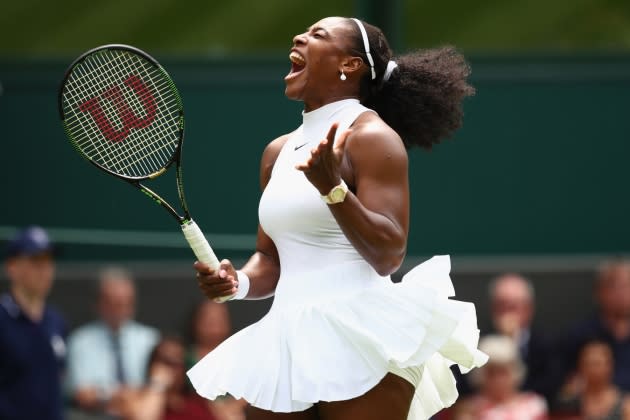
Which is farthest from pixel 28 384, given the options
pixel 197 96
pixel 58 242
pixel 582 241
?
pixel 582 241

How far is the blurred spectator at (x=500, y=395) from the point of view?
6.27m

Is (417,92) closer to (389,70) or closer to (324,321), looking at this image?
(389,70)

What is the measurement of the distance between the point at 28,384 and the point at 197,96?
8.27ft

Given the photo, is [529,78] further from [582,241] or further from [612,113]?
[582,241]

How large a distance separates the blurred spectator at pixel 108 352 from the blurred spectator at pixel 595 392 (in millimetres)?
2152

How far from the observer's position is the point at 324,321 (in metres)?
3.29

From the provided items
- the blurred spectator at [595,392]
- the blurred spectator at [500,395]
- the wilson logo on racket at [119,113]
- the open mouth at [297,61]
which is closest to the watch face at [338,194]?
the open mouth at [297,61]

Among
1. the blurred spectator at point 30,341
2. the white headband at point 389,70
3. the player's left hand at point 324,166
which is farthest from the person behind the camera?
the blurred spectator at point 30,341

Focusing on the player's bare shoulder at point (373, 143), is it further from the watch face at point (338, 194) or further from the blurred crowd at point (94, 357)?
the blurred crowd at point (94, 357)

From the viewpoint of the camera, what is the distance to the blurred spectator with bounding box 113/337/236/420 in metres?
6.26

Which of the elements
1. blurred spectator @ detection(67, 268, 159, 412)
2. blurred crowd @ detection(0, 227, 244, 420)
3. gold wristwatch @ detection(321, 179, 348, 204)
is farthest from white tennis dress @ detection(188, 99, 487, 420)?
blurred spectator @ detection(67, 268, 159, 412)

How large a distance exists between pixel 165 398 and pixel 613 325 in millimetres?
2370

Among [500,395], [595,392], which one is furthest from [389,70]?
[595,392]

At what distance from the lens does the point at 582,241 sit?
8211 mm
